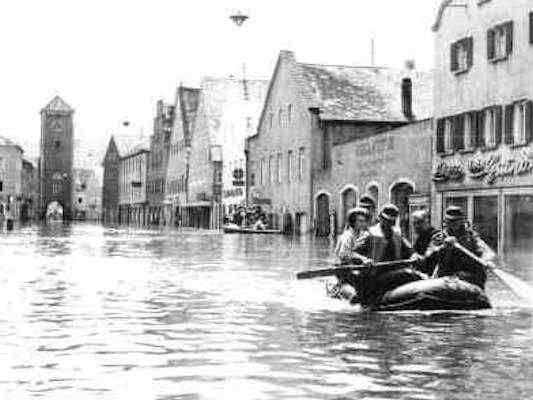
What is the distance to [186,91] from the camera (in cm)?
9475

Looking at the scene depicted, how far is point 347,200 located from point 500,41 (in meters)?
18.7

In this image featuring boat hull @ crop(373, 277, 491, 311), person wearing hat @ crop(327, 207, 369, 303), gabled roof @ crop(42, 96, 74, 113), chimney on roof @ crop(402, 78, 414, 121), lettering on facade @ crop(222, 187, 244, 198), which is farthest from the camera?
gabled roof @ crop(42, 96, 74, 113)

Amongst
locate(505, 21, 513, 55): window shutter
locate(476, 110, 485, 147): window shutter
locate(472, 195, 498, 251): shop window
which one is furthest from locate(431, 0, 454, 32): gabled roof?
locate(472, 195, 498, 251): shop window

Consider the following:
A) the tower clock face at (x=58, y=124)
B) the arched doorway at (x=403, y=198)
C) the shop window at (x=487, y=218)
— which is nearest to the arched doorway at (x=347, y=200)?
the arched doorway at (x=403, y=198)

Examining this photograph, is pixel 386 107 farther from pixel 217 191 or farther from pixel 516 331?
pixel 516 331

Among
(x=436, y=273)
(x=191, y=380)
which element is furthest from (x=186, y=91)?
(x=191, y=380)

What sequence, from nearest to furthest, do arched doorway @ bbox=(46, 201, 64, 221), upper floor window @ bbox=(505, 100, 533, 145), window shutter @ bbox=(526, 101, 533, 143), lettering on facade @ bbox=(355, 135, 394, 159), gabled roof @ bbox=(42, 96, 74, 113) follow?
window shutter @ bbox=(526, 101, 533, 143)
upper floor window @ bbox=(505, 100, 533, 145)
lettering on facade @ bbox=(355, 135, 394, 159)
gabled roof @ bbox=(42, 96, 74, 113)
arched doorway @ bbox=(46, 201, 64, 221)

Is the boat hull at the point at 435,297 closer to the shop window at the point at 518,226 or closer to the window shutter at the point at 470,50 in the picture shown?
the shop window at the point at 518,226

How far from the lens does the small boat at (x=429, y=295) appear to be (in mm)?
13391

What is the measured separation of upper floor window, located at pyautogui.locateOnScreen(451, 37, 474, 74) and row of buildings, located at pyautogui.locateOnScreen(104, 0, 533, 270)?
0.22ft

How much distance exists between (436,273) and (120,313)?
4.63 metres

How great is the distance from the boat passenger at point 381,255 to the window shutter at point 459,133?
20599 millimetres

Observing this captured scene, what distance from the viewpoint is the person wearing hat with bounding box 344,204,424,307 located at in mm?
13898

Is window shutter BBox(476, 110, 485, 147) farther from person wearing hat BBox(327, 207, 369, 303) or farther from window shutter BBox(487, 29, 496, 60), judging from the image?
person wearing hat BBox(327, 207, 369, 303)
